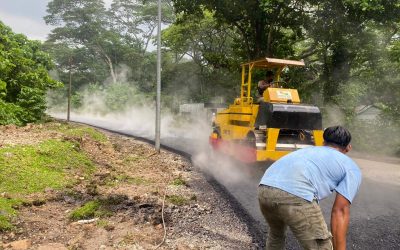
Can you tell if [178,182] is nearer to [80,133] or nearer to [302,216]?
[302,216]

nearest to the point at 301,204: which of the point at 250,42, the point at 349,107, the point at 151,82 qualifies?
the point at 349,107

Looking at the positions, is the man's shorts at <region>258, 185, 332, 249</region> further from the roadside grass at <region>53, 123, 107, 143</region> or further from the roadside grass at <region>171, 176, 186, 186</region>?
the roadside grass at <region>53, 123, 107, 143</region>

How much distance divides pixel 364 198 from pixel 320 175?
17.3ft

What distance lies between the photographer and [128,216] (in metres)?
6.00

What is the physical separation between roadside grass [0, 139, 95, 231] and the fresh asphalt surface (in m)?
3.39

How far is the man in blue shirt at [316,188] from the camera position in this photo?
294cm

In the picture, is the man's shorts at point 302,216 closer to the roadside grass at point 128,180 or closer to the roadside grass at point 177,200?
the roadside grass at point 177,200

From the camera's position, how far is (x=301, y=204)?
3033 mm

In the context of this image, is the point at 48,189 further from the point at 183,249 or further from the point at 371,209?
the point at 371,209

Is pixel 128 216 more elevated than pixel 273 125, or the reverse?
pixel 273 125

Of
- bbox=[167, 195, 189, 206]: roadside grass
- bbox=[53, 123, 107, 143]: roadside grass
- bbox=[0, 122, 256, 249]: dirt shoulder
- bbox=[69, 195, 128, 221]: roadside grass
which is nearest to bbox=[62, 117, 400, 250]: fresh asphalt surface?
bbox=[0, 122, 256, 249]: dirt shoulder

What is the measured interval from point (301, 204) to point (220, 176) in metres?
6.71

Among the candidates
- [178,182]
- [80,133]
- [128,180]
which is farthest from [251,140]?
[80,133]

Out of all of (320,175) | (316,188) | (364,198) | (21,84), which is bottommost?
(364,198)
